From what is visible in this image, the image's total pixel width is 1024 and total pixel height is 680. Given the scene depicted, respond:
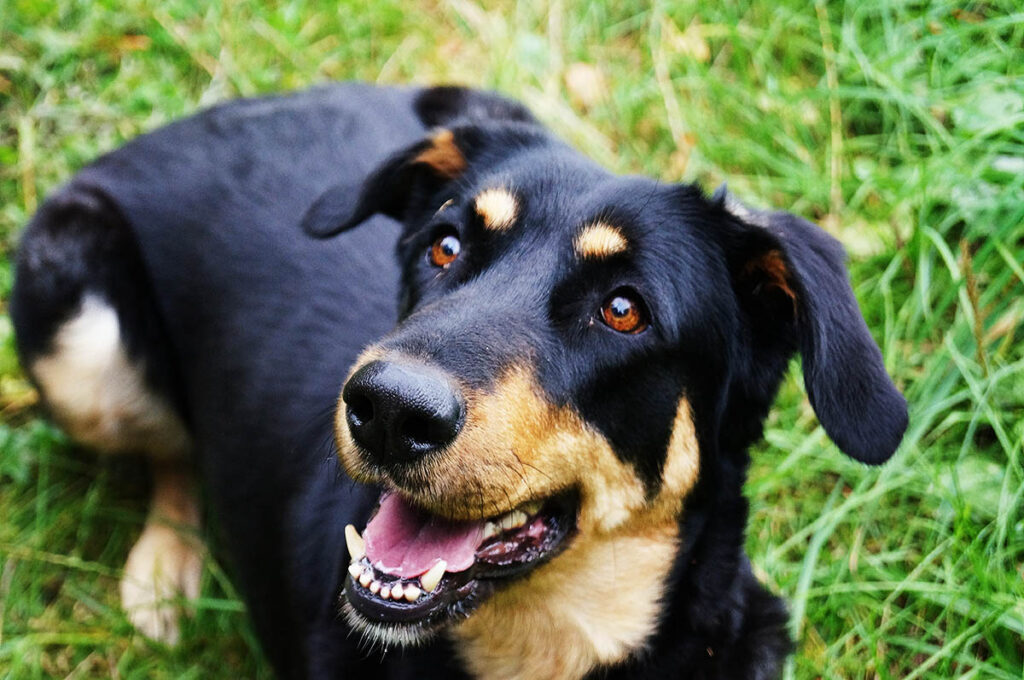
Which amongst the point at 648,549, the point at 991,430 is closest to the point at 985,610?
the point at 991,430

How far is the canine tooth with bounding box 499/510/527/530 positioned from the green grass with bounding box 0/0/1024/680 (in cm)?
128

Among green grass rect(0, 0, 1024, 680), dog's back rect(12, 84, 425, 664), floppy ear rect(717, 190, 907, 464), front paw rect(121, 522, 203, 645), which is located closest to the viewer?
floppy ear rect(717, 190, 907, 464)

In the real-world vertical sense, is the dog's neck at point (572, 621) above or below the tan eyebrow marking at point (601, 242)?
→ below

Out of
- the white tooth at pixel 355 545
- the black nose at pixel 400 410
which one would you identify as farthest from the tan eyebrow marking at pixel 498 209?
the white tooth at pixel 355 545

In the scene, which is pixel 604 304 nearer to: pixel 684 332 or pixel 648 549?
pixel 684 332

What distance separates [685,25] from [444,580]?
3.90 meters

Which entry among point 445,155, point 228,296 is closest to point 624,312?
point 445,155

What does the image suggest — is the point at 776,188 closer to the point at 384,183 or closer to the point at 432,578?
the point at 384,183

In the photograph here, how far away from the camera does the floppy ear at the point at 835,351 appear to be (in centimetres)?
224

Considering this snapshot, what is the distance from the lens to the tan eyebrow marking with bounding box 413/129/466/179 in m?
2.82

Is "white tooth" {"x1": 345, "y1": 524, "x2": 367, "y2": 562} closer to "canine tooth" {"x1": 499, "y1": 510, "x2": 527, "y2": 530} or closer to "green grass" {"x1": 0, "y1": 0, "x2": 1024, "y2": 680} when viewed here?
"canine tooth" {"x1": 499, "y1": 510, "x2": 527, "y2": 530}

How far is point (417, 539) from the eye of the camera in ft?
7.54

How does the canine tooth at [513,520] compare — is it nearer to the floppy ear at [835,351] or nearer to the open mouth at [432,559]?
the open mouth at [432,559]

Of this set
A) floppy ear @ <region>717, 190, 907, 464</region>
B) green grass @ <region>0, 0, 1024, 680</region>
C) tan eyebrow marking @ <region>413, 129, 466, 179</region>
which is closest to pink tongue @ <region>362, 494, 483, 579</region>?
floppy ear @ <region>717, 190, 907, 464</region>
